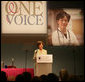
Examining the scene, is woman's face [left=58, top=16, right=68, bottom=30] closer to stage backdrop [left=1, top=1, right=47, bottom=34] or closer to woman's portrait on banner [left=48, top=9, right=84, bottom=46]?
woman's portrait on banner [left=48, top=9, right=84, bottom=46]

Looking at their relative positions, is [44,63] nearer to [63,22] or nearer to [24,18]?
[24,18]

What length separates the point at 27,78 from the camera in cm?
390

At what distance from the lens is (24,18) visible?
664 centimetres

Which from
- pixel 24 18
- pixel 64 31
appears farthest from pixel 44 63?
pixel 64 31

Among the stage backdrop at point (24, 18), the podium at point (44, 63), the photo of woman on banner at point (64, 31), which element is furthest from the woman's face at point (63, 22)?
the podium at point (44, 63)

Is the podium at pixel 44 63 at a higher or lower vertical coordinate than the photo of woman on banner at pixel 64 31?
lower

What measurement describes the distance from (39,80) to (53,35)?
4085 millimetres

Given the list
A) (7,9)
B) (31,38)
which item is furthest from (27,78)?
(31,38)

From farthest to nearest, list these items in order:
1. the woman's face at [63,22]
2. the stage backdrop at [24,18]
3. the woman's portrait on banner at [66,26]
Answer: the woman's face at [63,22]
the woman's portrait on banner at [66,26]
the stage backdrop at [24,18]

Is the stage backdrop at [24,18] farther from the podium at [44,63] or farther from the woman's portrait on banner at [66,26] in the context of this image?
the podium at [44,63]

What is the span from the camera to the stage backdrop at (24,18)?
20.9 feet

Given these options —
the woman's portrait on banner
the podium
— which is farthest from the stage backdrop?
the podium

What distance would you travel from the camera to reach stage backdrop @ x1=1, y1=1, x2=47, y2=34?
6355 mm

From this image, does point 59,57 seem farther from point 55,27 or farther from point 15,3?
point 15,3
